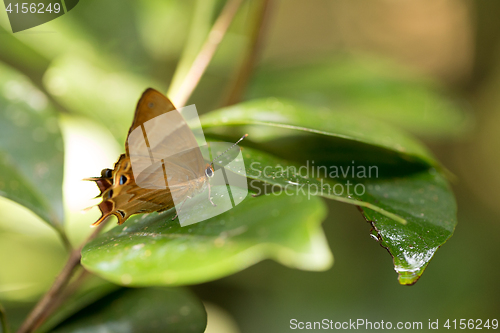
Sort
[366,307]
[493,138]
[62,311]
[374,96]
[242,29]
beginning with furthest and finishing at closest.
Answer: [493,138], [366,307], [242,29], [374,96], [62,311]

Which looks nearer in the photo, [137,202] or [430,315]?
[137,202]

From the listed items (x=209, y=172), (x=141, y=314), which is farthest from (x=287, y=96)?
(x=141, y=314)

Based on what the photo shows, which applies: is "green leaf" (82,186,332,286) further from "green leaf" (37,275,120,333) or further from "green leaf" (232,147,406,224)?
"green leaf" (37,275,120,333)

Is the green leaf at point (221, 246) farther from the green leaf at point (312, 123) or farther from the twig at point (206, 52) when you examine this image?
the twig at point (206, 52)

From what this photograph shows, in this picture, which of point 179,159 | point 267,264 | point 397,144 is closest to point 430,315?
point 267,264

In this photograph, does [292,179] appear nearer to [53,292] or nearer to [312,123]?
[312,123]

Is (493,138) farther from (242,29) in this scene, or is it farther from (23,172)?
(23,172)
